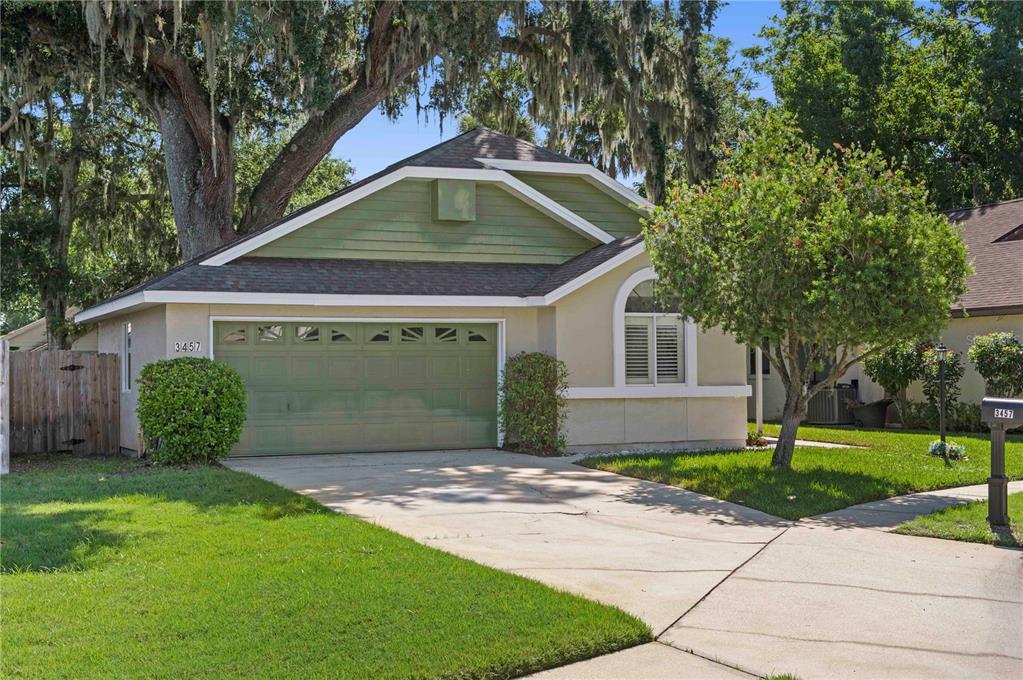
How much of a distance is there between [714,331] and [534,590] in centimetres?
1066

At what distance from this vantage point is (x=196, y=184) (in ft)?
70.8

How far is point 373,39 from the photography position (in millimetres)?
20750

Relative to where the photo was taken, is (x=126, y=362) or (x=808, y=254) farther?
(x=126, y=362)

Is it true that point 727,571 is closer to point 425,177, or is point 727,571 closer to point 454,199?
point 454,199

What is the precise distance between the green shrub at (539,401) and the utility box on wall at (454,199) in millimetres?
2916

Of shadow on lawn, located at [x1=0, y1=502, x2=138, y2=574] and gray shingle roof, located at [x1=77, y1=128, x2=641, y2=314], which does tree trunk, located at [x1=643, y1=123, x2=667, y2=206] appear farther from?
shadow on lawn, located at [x1=0, y1=502, x2=138, y2=574]

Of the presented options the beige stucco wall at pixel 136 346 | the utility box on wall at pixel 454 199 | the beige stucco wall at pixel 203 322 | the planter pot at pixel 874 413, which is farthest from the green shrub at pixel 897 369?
the beige stucco wall at pixel 136 346

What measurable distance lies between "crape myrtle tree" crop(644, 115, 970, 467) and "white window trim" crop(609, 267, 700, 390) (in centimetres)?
315

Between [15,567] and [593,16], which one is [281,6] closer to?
[593,16]

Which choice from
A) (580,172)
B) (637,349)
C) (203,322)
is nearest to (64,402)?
(203,322)

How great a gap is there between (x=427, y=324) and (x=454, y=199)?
2.39m

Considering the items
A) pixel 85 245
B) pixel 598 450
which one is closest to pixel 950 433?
pixel 598 450

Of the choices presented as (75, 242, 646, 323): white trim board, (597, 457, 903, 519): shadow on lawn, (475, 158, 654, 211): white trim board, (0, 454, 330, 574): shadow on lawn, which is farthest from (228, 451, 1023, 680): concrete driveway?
(475, 158, 654, 211): white trim board

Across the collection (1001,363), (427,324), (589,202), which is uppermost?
(589,202)
